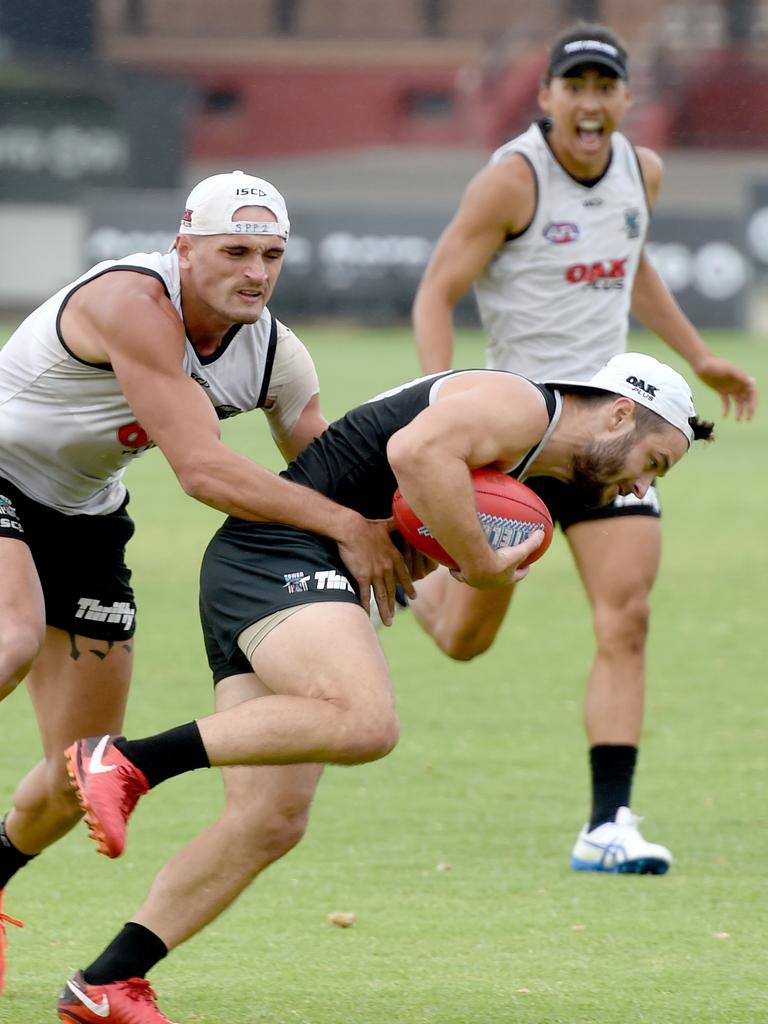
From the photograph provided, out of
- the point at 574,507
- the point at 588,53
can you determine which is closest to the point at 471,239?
the point at 588,53

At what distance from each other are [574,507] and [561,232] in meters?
1.19

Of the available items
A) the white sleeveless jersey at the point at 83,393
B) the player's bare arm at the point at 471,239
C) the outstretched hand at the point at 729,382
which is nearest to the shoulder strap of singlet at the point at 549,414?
the white sleeveless jersey at the point at 83,393

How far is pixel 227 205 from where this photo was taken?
17.5 ft

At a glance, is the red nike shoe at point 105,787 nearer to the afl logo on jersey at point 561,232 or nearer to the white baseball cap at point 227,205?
the white baseball cap at point 227,205

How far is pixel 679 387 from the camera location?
213 inches

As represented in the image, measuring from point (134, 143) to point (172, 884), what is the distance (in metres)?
31.4

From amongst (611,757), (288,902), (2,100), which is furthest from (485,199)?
(2,100)

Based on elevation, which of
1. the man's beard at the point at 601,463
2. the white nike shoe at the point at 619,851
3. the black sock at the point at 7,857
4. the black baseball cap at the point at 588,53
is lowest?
the black sock at the point at 7,857

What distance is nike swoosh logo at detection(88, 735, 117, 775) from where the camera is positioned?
16.2 feet

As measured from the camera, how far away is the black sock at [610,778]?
22.5 ft

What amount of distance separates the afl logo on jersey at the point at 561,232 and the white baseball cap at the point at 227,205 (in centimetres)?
243

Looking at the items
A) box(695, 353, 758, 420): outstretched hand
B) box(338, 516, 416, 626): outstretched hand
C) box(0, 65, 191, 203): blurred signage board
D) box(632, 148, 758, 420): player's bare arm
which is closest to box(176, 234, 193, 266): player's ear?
box(338, 516, 416, 626): outstretched hand

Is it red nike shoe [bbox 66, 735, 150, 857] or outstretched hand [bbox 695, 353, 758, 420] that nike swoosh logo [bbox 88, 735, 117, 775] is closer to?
red nike shoe [bbox 66, 735, 150, 857]

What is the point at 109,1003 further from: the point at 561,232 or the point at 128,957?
the point at 561,232
